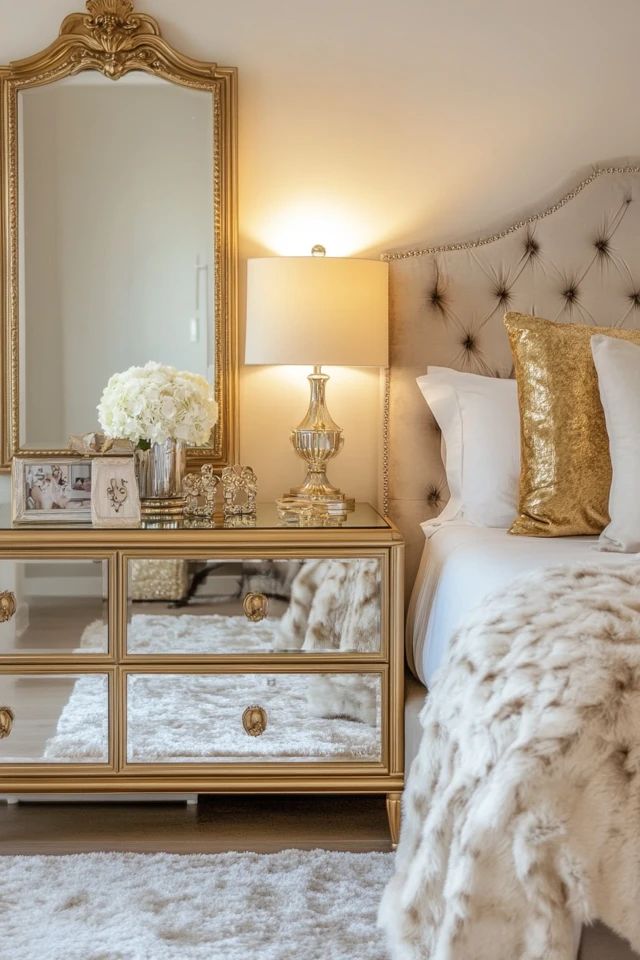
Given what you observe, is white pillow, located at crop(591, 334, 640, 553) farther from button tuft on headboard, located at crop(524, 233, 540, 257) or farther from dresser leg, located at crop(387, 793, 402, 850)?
dresser leg, located at crop(387, 793, 402, 850)

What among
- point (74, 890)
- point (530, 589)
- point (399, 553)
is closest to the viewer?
point (530, 589)

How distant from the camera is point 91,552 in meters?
2.10

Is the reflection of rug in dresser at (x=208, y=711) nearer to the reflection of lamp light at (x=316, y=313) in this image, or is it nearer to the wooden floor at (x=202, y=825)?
the wooden floor at (x=202, y=825)

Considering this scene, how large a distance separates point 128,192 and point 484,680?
5.43ft

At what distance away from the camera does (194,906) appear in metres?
1.81

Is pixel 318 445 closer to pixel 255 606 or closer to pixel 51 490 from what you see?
pixel 255 606

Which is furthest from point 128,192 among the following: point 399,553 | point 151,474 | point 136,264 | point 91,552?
point 399,553

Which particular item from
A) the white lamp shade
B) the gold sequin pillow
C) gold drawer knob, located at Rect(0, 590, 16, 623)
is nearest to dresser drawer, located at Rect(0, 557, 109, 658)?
gold drawer knob, located at Rect(0, 590, 16, 623)

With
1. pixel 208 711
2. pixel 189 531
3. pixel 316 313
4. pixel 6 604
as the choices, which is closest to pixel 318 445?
pixel 316 313

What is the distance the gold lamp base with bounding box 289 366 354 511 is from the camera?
2.39 meters

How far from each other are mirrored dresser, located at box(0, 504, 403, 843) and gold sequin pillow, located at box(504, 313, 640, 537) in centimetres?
31

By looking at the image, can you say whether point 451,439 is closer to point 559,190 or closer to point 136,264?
point 559,190

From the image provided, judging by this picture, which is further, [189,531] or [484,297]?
[484,297]

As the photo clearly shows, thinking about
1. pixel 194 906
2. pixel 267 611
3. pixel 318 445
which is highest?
pixel 318 445
